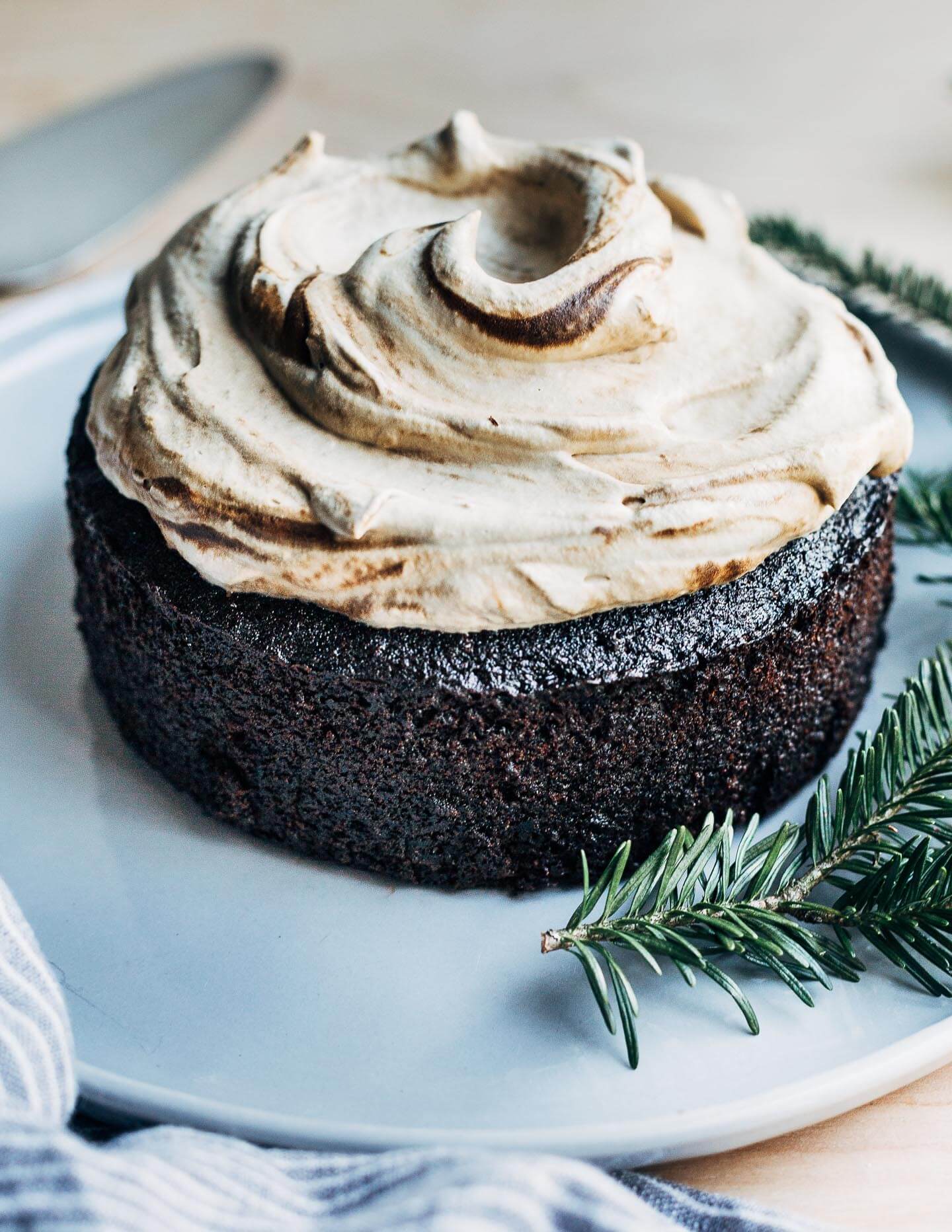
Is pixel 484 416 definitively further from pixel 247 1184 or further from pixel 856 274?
pixel 856 274

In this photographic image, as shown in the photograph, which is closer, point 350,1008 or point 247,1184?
point 247,1184

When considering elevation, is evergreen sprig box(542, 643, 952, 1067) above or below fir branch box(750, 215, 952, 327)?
below

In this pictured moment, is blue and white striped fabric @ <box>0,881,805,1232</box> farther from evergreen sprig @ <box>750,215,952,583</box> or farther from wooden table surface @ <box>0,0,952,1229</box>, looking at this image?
wooden table surface @ <box>0,0,952,1229</box>

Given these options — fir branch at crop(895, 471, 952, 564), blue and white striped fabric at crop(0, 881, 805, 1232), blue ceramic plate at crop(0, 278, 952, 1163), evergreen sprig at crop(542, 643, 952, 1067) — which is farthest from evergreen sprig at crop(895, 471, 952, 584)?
blue and white striped fabric at crop(0, 881, 805, 1232)

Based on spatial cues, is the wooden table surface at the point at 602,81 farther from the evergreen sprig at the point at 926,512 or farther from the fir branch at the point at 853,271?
the evergreen sprig at the point at 926,512

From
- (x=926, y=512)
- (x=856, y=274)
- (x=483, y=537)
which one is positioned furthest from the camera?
(x=856, y=274)

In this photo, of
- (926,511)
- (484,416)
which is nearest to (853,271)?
(926,511)
